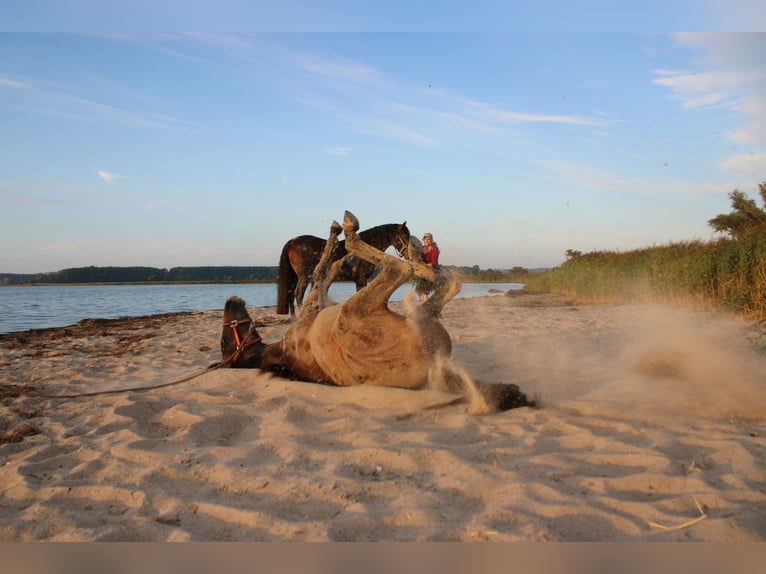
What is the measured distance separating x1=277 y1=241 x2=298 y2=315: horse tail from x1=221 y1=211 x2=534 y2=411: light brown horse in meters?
2.76

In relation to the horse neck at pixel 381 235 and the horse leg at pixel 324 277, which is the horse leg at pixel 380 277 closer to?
the horse leg at pixel 324 277

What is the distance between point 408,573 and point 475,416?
209cm

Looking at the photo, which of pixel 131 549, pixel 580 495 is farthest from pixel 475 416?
pixel 131 549

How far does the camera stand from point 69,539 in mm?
2059

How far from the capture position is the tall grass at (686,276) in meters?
8.64

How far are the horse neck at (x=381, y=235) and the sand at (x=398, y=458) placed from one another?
198 cm

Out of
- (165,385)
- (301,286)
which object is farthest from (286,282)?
(165,385)

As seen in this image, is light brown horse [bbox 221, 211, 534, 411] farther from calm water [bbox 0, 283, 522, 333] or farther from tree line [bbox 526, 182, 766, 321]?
tree line [bbox 526, 182, 766, 321]

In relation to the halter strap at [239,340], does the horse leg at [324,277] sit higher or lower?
higher

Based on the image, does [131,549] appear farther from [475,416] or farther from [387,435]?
[475,416]

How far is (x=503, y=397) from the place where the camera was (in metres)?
3.82

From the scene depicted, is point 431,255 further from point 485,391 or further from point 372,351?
point 485,391

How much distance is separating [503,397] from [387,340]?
1.03m

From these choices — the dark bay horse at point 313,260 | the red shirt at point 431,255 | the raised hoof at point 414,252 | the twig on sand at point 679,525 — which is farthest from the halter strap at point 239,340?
the red shirt at point 431,255
